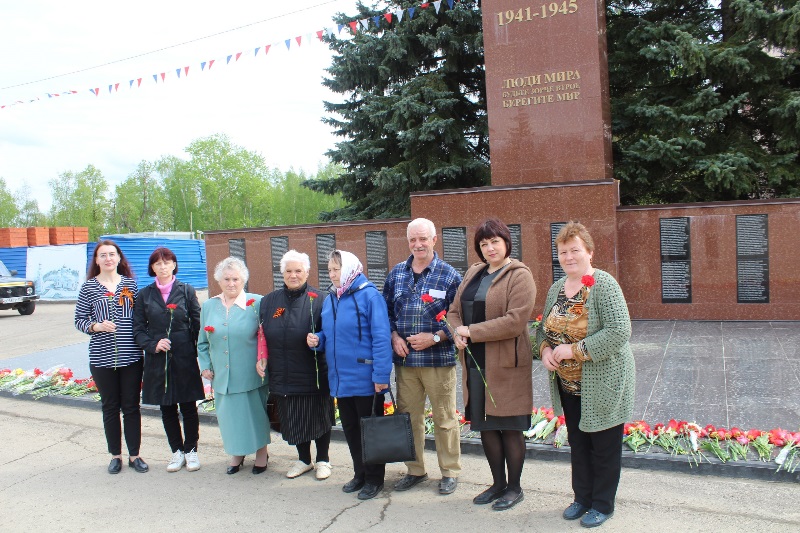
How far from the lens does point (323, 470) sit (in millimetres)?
4355

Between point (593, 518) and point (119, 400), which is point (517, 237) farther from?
point (593, 518)

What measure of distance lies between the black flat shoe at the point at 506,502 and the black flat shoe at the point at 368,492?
739 millimetres

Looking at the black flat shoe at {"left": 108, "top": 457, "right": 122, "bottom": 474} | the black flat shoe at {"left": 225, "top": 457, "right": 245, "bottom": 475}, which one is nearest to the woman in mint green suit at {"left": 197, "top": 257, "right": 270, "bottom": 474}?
the black flat shoe at {"left": 225, "top": 457, "right": 245, "bottom": 475}

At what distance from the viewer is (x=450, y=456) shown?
13.0ft

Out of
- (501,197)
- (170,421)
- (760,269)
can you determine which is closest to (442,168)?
(501,197)

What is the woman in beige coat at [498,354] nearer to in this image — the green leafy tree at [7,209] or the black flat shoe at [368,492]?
the black flat shoe at [368,492]

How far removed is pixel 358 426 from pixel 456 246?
5864 mm

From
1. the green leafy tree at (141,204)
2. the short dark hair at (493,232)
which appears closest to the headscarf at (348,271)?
the short dark hair at (493,232)

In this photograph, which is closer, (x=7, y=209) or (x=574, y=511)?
(x=574, y=511)

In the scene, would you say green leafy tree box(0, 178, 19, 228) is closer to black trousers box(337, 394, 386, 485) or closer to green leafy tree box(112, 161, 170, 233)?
green leafy tree box(112, 161, 170, 233)

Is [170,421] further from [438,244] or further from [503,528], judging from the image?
[438,244]

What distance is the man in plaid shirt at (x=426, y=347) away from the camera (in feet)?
12.7

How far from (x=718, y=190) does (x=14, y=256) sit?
25302 millimetres

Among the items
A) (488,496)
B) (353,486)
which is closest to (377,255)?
(353,486)
